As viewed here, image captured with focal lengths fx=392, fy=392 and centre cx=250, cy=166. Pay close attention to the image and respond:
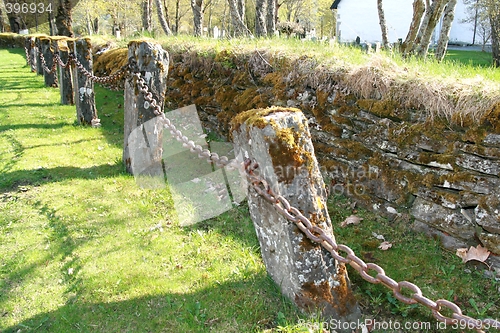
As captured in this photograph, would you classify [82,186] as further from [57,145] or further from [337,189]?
[337,189]

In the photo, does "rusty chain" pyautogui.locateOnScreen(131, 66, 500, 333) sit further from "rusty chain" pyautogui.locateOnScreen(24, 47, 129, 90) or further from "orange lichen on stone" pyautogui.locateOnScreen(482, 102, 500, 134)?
"rusty chain" pyautogui.locateOnScreen(24, 47, 129, 90)

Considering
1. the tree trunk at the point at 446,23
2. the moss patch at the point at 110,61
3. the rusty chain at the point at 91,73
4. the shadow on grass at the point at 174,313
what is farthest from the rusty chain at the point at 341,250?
the moss patch at the point at 110,61

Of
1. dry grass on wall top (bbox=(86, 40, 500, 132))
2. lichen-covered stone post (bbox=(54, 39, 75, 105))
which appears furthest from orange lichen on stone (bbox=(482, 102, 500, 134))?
lichen-covered stone post (bbox=(54, 39, 75, 105))

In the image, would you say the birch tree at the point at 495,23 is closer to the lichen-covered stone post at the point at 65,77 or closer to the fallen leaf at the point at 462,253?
the fallen leaf at the point at 462,253

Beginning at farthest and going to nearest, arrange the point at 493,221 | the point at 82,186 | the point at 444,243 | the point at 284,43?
the point at 284,43 < the point at 82,186 < the point at 444,243 < the point at 493,221

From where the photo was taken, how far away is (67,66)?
31.7ft

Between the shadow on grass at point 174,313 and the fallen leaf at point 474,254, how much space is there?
1.85m

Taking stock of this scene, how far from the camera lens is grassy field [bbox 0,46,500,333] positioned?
297 centimetres

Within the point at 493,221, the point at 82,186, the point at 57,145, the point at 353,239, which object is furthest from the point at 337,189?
the point at 57,145

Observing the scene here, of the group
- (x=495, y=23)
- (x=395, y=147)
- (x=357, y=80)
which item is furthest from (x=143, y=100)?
(x=495, y=23)

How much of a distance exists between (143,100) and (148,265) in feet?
8.25

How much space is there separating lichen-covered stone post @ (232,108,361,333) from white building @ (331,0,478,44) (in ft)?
103

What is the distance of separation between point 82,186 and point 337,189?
11.2ft

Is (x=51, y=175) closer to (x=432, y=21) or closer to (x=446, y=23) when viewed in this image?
(x=432, y=21)
